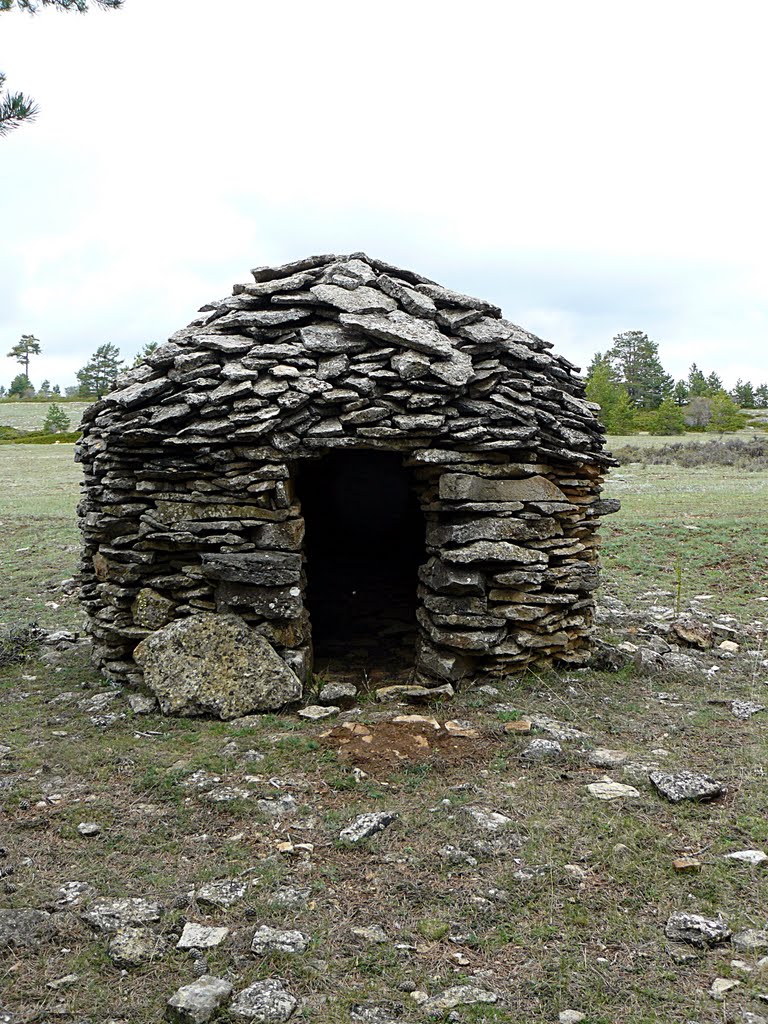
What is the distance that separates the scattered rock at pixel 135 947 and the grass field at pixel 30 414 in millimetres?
48056

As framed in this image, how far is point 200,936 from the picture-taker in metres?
3.20

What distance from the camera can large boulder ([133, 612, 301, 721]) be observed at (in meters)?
5.84

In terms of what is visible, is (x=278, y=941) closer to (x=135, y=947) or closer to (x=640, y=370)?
(x=135, y=947)

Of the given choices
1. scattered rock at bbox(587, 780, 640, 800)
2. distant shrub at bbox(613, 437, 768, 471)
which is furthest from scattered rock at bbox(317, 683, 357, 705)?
distant shrub at bbox(613, 437, 768, 471)

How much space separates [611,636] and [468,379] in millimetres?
3269

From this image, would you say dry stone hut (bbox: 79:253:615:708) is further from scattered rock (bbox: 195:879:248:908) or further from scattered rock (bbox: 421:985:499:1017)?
scattered rock (bbox: 421:985:499:1017)

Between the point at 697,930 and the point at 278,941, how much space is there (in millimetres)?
1716

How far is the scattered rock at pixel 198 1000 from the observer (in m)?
2.78

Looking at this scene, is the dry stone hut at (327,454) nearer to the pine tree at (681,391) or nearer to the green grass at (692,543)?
the green grass at (692,543)

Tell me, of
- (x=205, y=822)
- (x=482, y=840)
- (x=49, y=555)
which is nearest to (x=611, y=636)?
(x=482, y=840)

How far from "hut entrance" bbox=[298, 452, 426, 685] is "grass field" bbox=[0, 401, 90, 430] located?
40368 mm

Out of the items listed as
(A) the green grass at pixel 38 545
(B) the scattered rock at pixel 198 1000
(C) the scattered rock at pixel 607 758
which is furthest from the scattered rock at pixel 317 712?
(A) the green grass at pixel 38 545

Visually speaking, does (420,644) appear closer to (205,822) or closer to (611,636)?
(611,636)

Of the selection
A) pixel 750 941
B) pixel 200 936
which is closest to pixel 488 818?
pixel 750 941
